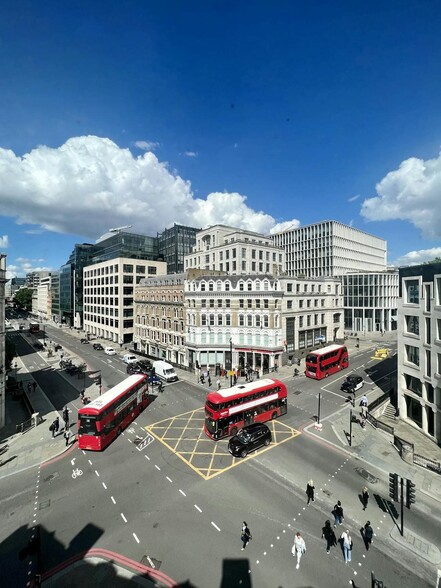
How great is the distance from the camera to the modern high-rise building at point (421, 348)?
84.1ft

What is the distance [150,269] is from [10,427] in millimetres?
59377

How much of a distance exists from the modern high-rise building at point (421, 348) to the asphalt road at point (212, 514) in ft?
36.9

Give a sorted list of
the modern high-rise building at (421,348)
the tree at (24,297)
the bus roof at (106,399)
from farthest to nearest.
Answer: the tree at (24,297) < the modern high-rise building at (421,348) < the bus roof at (106,399)

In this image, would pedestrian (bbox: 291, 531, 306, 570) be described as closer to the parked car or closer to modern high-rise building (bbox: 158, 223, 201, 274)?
the parked car

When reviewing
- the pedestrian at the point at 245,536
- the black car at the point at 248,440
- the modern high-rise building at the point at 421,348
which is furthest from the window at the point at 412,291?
the pedestrian at the point at 245,536

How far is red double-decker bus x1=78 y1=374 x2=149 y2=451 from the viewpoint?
77.1 ft

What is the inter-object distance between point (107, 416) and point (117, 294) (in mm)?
56936

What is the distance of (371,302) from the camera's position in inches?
3465

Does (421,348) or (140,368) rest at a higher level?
(421,348)

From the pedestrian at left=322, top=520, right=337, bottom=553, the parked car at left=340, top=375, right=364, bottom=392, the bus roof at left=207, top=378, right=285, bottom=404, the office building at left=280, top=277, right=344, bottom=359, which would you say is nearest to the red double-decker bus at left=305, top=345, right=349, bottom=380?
the parked car at left=340, top=375, right=364, bottom=392

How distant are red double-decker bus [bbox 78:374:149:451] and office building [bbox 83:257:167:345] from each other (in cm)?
4857

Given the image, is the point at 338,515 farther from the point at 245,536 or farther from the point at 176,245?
the point at 176,245

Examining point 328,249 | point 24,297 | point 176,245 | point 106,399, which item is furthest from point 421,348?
point 24,297

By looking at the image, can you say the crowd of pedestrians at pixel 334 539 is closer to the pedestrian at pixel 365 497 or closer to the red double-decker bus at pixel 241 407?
the pedestrian at pixel 365 497
